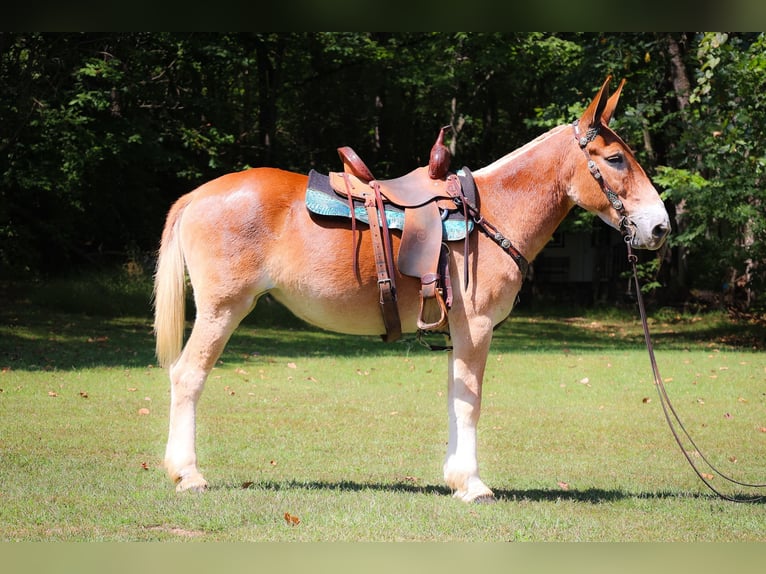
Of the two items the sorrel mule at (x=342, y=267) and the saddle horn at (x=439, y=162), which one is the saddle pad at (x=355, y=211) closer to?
the sorrel mule at (x=342, y=267)

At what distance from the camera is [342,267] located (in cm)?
608

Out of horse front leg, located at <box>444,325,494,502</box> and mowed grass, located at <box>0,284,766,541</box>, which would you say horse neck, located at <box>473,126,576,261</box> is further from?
mowed grass, located at <box>0,284,766,541</box>

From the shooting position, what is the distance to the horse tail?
251 inches

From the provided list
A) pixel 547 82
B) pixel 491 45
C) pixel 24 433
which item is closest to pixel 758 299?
pixel 491 45

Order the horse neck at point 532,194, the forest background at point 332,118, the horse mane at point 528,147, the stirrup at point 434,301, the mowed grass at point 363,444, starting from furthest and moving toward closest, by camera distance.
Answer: the forest background at point 332,118 < the horse mane at point 528,147 < the horse neck at point 532,194 < the stirrup at point 434,301 < the mowed grass at point 363,444

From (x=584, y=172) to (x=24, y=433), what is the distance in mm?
5881

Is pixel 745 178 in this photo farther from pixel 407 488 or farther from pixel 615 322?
pixel 407 488

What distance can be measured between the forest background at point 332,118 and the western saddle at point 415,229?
5596mm

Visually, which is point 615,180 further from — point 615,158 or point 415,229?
point 415,229

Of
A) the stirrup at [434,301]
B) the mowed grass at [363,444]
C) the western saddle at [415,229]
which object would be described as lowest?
the mowed grass at [363,444]

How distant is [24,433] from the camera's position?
8484 millimetres

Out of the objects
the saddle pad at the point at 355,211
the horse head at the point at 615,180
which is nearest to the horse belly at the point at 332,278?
the saddle pad at the point at 355,211

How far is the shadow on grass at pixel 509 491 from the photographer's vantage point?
637 centimetres

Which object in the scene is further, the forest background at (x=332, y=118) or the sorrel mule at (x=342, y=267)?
the forest background at (x=332, y=118)
